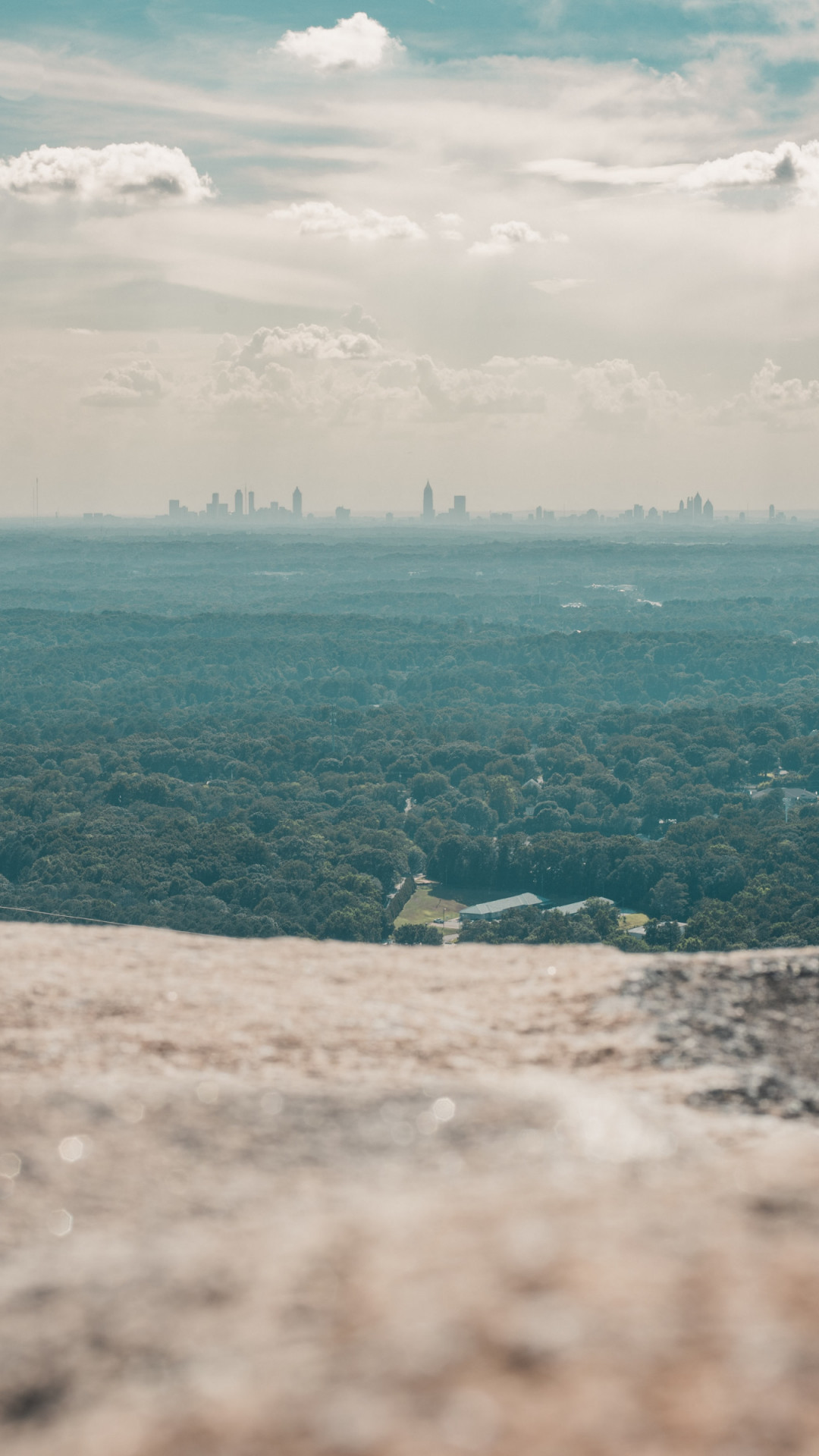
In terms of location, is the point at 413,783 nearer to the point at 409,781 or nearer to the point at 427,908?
the point at 409,781

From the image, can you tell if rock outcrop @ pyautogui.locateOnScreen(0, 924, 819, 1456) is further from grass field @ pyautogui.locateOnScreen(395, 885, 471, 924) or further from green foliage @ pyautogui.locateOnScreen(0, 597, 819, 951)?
grass field @ pyautogui.locateOnScreen(395, 885, 471, 924)

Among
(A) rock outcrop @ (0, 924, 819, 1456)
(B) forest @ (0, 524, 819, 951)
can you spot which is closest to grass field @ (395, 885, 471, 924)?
(B) forest @ (0, 524, 819, 951)

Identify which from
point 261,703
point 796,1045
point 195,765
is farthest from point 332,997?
point 261,703

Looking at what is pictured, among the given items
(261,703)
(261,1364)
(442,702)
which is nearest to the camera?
(261,1364)

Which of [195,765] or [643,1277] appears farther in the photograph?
[195,765]

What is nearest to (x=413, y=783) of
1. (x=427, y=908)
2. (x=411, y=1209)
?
(x=427, y=908)

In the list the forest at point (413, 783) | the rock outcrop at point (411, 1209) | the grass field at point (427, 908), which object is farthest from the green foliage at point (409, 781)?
the rock outcrop at point (411, 1209)

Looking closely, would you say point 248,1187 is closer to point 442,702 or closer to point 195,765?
point 195,765

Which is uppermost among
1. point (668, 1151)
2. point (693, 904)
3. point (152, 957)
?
point (668, 1151)

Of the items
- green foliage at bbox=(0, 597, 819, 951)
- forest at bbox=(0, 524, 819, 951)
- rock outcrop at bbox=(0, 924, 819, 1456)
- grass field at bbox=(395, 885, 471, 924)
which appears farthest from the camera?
grass field at bbox=(395, 885, 471, 924)
